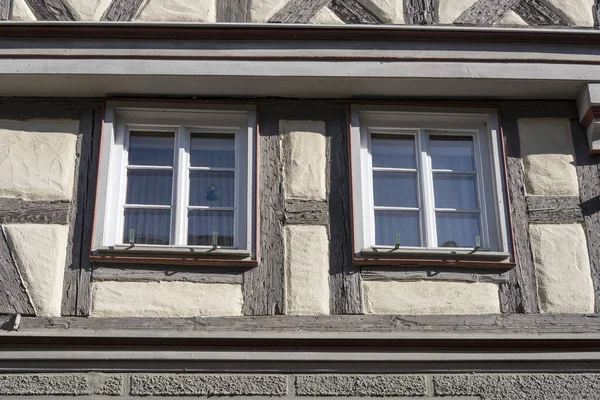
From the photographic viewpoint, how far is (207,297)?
6863 millimetres

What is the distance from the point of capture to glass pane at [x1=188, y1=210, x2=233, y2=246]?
7.18m

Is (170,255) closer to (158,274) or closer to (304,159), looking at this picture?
(158,274)

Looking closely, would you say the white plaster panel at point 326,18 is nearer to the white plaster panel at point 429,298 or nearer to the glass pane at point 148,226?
the glass pane at point 148,226

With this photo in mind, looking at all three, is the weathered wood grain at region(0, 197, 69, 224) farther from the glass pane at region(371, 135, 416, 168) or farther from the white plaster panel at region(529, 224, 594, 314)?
the white plaster panel at region(529, 224, 594, 314)

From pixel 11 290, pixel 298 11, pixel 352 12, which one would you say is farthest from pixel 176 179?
pixel 352 12

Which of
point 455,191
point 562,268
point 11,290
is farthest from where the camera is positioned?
point 455,191

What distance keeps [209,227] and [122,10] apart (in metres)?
1.74

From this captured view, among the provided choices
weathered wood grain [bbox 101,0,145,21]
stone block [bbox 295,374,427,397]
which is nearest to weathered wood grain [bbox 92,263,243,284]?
stone block [bbox 295,374,427,397]

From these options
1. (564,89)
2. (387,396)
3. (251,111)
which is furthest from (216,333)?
(564,89)

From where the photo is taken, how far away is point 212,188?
24.2 ft

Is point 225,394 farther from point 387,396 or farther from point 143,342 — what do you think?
point 387,396

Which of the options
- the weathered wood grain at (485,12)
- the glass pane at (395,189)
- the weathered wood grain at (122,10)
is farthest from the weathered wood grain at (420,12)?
the weathered wood grain at (122,10)

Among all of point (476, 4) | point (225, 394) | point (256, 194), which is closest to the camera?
point (225, 394)

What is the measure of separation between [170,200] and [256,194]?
63 cm
